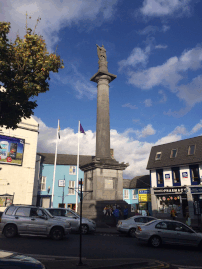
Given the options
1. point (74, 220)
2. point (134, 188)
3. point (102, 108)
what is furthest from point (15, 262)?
point (134, 188)

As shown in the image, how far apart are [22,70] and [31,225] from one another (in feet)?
26.4

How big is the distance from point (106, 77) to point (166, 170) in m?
18.3

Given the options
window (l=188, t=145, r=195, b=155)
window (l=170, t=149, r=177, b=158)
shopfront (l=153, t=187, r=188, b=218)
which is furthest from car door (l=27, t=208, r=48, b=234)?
window (l=170, t=149, r=177, b=158)

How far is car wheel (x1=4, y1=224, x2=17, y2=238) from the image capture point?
11805 mm

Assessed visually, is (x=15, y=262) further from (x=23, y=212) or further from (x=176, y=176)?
(x=176, y=176)

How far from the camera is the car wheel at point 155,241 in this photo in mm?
11159

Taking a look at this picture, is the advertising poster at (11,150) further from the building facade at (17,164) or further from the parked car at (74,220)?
the parked car at (74,220)

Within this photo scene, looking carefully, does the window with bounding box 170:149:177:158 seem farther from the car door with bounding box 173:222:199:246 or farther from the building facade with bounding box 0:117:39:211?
the car door with bounding box 173:222:199:246

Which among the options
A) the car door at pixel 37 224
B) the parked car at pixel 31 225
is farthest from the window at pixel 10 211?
the car door at pixel 37 224

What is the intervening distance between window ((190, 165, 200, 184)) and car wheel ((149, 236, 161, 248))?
2274 cm

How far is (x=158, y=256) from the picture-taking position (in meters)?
9.05

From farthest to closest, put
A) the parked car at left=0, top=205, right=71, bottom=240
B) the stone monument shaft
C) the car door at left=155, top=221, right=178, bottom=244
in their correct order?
1. the stone monument shaft
2. the parked car at left=0, top=205, right=71, bottom=240
3. the car door at left=155, top=221, right=178, bottom=244

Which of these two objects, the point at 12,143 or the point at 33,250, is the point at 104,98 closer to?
the point at 12,143

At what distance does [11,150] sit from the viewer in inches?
1168
